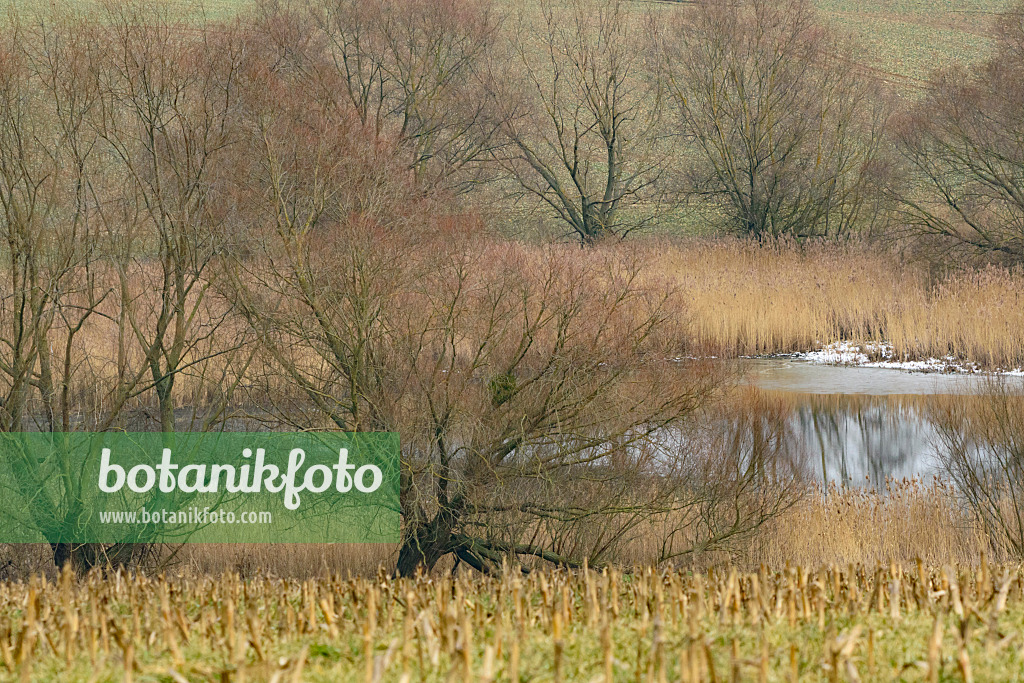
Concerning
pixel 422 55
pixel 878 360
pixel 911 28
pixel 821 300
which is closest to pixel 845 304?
pixel 821 300

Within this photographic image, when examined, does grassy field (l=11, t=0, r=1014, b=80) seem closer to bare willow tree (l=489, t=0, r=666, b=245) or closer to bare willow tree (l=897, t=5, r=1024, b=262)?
bare willow tree (l=489, t=0, r=666, b=245)

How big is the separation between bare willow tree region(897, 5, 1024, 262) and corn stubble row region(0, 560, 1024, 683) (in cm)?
1823

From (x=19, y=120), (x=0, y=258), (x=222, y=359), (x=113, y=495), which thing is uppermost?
(x=19, y=120)

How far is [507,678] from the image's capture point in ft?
7.66

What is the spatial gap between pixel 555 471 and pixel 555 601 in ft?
18.8

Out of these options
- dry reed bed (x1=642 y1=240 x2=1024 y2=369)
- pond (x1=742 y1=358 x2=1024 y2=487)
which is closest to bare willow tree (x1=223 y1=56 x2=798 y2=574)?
pond (x1=742 y1=358 x2=1024 y2=487)

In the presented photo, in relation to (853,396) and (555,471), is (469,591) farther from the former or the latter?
(853,396)

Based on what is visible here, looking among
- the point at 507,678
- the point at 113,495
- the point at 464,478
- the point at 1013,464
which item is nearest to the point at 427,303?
the point at 464,478

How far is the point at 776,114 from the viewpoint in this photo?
2633 cm

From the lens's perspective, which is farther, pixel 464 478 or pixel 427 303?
pixel 427 303

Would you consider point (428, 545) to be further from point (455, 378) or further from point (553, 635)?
point (553, 635)

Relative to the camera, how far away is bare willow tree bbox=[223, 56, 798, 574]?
869 centimetres

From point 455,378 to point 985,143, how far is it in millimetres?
15092

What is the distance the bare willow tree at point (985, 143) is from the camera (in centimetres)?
1966
